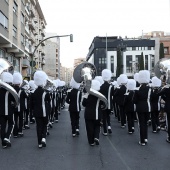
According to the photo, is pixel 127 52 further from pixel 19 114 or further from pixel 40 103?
pixel 40 103

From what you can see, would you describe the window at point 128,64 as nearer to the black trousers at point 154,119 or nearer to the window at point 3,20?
the window at point 3,20

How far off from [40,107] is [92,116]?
1323 mm

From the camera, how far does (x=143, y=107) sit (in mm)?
7934

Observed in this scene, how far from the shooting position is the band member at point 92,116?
25.3ft

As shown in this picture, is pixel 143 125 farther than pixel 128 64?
No

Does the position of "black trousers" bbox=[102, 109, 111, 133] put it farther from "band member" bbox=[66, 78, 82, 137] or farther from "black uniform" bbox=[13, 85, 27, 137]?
"black uniform" bbox=[13, 85, 27, 137]

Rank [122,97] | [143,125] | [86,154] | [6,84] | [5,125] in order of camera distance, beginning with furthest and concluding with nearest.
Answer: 1. [122,97]
2. [143,125]
3. [5,125]
4. [6,84]
5. [86,154]

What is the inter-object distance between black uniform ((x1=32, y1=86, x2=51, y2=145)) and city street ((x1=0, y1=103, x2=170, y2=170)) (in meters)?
0.42

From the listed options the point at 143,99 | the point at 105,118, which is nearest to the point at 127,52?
the point at 105,118

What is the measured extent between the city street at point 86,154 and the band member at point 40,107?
0.35 meters

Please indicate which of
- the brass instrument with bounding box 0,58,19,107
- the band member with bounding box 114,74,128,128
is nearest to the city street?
the brass instrument with bounding box 0,58,19,107

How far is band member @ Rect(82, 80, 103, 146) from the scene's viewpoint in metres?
7.72

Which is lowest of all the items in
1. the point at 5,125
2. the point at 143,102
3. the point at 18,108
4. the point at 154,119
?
the point at 154,119

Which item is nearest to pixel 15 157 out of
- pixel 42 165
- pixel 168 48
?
pixel 42 165
